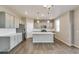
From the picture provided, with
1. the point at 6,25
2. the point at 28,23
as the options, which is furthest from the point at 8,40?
the point at 28,23

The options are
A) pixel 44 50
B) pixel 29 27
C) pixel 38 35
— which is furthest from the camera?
pixel 29 27

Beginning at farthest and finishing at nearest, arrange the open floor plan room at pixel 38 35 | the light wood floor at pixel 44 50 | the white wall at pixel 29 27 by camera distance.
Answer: the white wall at pixel 29 27, the open floor plan room at pixel 38 35, the light wood floor at pixel 44 50

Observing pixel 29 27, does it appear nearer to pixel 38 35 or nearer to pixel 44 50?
pixel 38 35

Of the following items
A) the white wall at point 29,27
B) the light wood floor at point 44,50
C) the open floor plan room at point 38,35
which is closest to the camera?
the light wood floor at point 44,50

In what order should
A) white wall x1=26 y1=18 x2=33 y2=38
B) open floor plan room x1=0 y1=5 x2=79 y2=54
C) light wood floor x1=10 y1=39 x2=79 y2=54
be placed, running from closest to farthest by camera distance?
light wood floor x1=10 y1=39 x2=79 y2=54 < open floor plan room x1=0 y1=5 x2=79 y2=54 < white wall x1=26 y1=18 x2=33 y2=38

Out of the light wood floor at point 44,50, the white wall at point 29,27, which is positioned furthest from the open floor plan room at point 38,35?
the white wall at point 29,27

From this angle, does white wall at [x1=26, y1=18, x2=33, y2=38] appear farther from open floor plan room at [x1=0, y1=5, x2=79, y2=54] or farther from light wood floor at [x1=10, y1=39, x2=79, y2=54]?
light wood floor at [x1=10, y1=39, x2=79, y2=54]

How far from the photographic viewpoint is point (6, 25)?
629 cm

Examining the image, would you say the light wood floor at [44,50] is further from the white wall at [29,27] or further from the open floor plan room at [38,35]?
the white wall at [29,27]

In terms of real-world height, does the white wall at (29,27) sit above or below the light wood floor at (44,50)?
above

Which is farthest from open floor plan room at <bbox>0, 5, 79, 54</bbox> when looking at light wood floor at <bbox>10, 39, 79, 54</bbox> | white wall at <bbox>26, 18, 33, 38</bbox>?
white wall at <bbox>26, 18, 33, 38</bbox>

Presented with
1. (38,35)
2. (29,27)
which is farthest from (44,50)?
(29,27)
